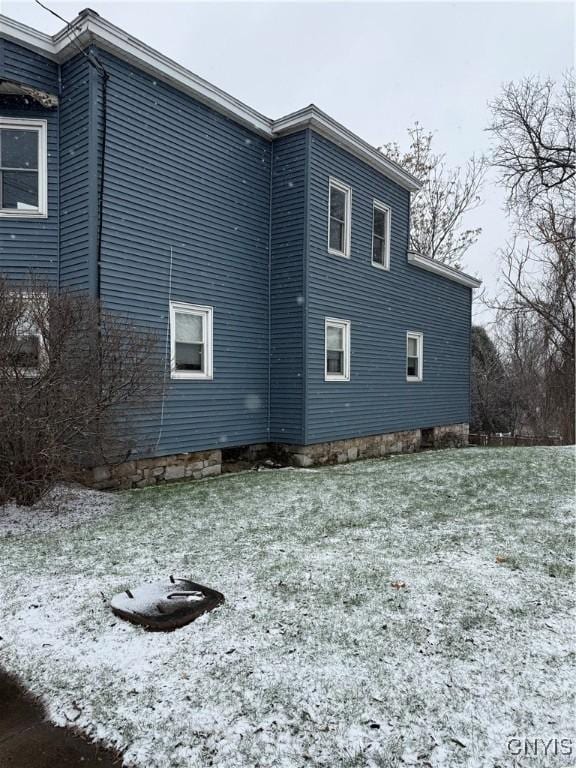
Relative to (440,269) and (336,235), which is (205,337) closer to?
(336,235)

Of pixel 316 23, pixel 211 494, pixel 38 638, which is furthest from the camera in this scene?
pixel 316 23

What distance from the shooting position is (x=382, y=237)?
38.6ft

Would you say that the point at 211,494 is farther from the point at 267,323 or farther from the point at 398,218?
the point at 398,218

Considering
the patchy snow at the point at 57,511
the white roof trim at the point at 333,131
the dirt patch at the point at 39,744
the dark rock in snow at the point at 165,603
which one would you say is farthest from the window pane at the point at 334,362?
the dirt patch at the point at 39,744

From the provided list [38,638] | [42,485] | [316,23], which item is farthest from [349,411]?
[316,23]

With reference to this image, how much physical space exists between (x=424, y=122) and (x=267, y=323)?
17.3 m

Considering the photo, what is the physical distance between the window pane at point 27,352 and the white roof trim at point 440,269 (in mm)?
9782

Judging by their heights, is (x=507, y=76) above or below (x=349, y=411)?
above

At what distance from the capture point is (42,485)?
5395mm

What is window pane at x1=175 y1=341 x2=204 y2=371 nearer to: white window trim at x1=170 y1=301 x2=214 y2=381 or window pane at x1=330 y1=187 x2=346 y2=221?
white window trim at x1=170 y1=301 x2=214 y2=381

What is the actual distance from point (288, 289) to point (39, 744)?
8191 millimetres

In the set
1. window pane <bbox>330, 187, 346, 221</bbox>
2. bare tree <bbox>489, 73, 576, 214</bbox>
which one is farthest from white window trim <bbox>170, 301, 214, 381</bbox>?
bare tree <bbox>489, 73, 576, 214</bbox>

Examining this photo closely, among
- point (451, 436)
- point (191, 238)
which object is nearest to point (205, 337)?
point (191, 238)

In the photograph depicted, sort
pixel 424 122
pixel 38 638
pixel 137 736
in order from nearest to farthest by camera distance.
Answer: pixel 137 736
pixel 38 638
pixel 424 122
